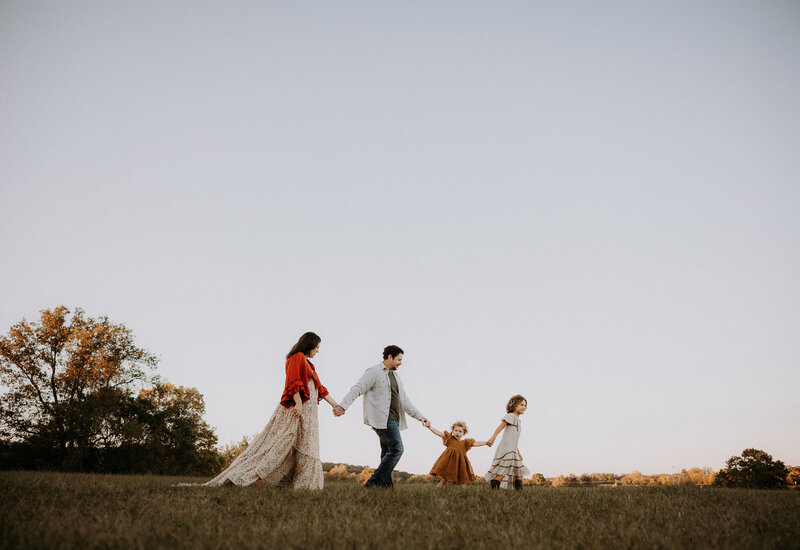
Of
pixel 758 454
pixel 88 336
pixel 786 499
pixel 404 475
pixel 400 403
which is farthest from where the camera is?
pixel 88 336

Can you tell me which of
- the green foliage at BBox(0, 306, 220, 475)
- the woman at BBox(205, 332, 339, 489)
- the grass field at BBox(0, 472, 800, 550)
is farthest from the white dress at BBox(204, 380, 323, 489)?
the green foliage at BBox(0, 306, 220, 475)

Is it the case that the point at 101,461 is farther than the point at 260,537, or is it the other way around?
the point at 101,461

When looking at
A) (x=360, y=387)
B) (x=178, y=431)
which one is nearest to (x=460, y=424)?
(x=360, y=387)

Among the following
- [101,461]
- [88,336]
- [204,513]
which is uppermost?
[88,336]

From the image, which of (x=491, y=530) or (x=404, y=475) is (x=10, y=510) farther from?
(x=404, y=475)

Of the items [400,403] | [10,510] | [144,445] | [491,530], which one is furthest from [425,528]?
[144,445]

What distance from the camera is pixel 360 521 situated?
4.76 meters

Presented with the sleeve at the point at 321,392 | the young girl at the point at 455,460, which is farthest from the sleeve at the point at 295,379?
the young girl at the point at 455,460

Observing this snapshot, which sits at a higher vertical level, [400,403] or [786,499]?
[400,403]

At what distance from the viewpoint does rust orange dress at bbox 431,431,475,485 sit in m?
11.6

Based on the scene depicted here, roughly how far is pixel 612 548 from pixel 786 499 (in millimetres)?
6921

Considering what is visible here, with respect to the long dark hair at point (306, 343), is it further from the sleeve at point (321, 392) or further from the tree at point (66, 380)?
the tree at point (66, 380)

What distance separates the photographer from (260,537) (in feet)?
13.0

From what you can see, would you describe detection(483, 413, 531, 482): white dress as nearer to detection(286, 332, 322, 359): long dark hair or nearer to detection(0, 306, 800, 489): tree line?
detection(286, 332, 322, 359): long dark hair
